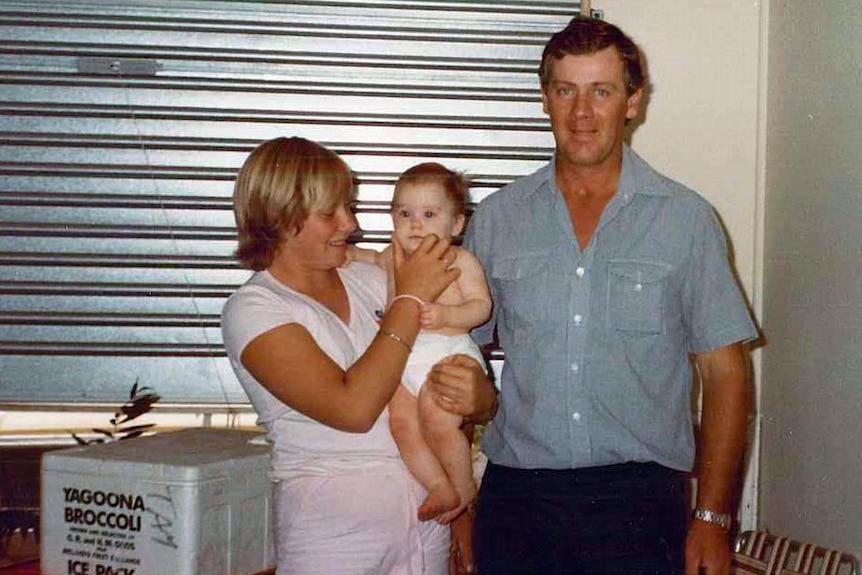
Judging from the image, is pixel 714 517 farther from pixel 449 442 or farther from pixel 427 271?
pixel 427 271

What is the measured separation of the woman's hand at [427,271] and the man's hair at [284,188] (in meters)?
0.25

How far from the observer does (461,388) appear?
107 inches

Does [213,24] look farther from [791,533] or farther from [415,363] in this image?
[791,533]

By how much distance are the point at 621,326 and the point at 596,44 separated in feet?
2.41

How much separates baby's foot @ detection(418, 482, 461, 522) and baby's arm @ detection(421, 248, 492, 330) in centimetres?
44

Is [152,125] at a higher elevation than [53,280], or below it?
higher

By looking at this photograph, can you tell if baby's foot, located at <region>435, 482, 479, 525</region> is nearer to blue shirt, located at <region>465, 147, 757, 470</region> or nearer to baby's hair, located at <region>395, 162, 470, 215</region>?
blue shirt, located at <region>465, 147, 757, 470</region>

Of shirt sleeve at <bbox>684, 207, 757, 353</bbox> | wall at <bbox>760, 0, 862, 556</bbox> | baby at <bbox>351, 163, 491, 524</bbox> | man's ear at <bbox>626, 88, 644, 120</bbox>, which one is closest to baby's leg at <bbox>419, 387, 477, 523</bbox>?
baby at <bbox>351, 163, 491, 524</bbox>

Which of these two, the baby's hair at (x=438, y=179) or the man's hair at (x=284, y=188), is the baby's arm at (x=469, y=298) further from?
the man's hair at (x=284, y=188)

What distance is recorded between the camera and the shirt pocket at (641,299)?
8.61 ft

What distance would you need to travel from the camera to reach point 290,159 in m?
2.61

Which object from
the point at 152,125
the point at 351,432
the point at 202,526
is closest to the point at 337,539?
the point at 351,432

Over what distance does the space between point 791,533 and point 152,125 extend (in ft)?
9.56

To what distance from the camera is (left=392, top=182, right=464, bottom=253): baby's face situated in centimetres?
288
